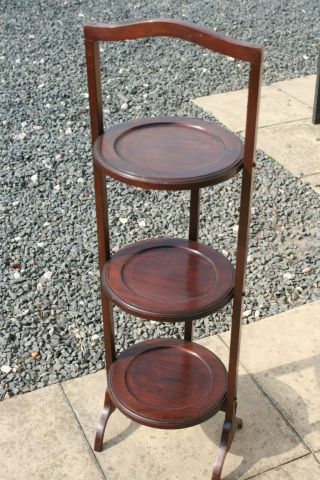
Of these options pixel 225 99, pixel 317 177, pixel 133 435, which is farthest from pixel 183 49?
pixel 133 435

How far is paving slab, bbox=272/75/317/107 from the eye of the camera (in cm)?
649

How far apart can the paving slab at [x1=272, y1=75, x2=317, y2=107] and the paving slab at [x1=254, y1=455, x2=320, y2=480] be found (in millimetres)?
4027

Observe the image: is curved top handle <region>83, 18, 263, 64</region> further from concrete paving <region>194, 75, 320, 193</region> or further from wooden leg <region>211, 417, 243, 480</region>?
concrete paving <region>194, 75, 320, 193</region>

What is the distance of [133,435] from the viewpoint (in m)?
3.21

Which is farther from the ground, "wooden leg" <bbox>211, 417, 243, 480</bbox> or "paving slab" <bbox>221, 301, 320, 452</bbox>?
"wooden leg" <bbox>211, 417, 243, 480</bbox>

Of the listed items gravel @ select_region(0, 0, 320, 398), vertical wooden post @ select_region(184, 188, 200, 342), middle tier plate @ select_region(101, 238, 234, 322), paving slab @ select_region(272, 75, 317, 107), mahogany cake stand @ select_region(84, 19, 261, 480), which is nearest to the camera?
mahogany cake stand @ select_region(84, 19, 261, 480)

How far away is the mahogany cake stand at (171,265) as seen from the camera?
2.35 m

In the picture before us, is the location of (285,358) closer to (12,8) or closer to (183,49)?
(183,49)

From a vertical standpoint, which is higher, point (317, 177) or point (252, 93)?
point (252, 93)

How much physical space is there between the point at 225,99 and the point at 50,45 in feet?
7.69

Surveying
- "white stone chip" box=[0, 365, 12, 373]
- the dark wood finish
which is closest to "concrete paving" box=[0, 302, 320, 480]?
"white stone chip" box=[0, 365, 12, 373]

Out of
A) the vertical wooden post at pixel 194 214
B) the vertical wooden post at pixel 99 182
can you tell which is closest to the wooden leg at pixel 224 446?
the vertical wooden post at pixel 194 214

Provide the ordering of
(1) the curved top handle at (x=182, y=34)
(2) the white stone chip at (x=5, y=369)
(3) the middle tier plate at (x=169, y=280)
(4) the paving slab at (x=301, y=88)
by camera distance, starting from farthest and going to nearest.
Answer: (4) the paving slab at (x=301, y=88), (2) the white stone chip at (x=5, y=369), (3) the middle tier plate at (x=169, y=280), (1) the curved top handle at (x=182, y=34)

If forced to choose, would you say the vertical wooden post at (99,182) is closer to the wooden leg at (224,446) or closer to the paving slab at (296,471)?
the wooden leg at (224,446)
